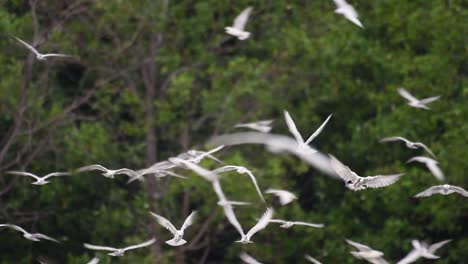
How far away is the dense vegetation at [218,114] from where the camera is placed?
17.8 metres

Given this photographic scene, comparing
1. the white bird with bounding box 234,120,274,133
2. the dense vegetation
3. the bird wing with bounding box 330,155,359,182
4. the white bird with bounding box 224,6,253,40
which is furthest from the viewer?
the dense vegetation

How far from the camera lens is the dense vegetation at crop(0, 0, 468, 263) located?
58.4 feet

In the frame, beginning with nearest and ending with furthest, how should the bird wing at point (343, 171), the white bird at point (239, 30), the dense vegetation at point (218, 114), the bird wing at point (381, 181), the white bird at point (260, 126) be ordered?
the bird wing at point (343, 171)
the bird wing at point (381, 181)
the white bird at point (239, 30)
the white bird at point (260, 126)
the dense vegetation at point (218, 114)

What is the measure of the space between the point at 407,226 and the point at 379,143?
1481 mm

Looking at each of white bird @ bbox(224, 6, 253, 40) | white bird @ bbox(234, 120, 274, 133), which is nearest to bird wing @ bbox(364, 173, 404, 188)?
white bird @ bbox(224, 6, 253, 40)

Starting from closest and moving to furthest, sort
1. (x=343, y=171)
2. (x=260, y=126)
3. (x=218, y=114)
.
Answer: (x=343, y=171) < (x=260, y=126) < (x=218, y=114)

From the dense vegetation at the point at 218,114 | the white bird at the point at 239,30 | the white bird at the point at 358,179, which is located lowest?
the dense vegetation at the point at 218,114

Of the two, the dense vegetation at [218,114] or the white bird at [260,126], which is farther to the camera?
the dense vegetation at [218,114]

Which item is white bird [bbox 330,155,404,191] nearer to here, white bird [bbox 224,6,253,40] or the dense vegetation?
white bird [bbox 224,6,253,40]

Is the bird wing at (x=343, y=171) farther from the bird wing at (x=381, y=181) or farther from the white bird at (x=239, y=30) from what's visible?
the white bird at (x=239, y=30)

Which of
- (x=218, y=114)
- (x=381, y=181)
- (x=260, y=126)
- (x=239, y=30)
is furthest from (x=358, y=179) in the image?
(x=218, y=114)

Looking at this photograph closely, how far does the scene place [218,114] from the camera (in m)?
18.5

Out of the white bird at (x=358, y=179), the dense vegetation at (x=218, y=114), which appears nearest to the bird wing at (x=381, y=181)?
the white bird at (x=358, y=179)

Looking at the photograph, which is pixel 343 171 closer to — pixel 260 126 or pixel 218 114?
pixel 260 126
